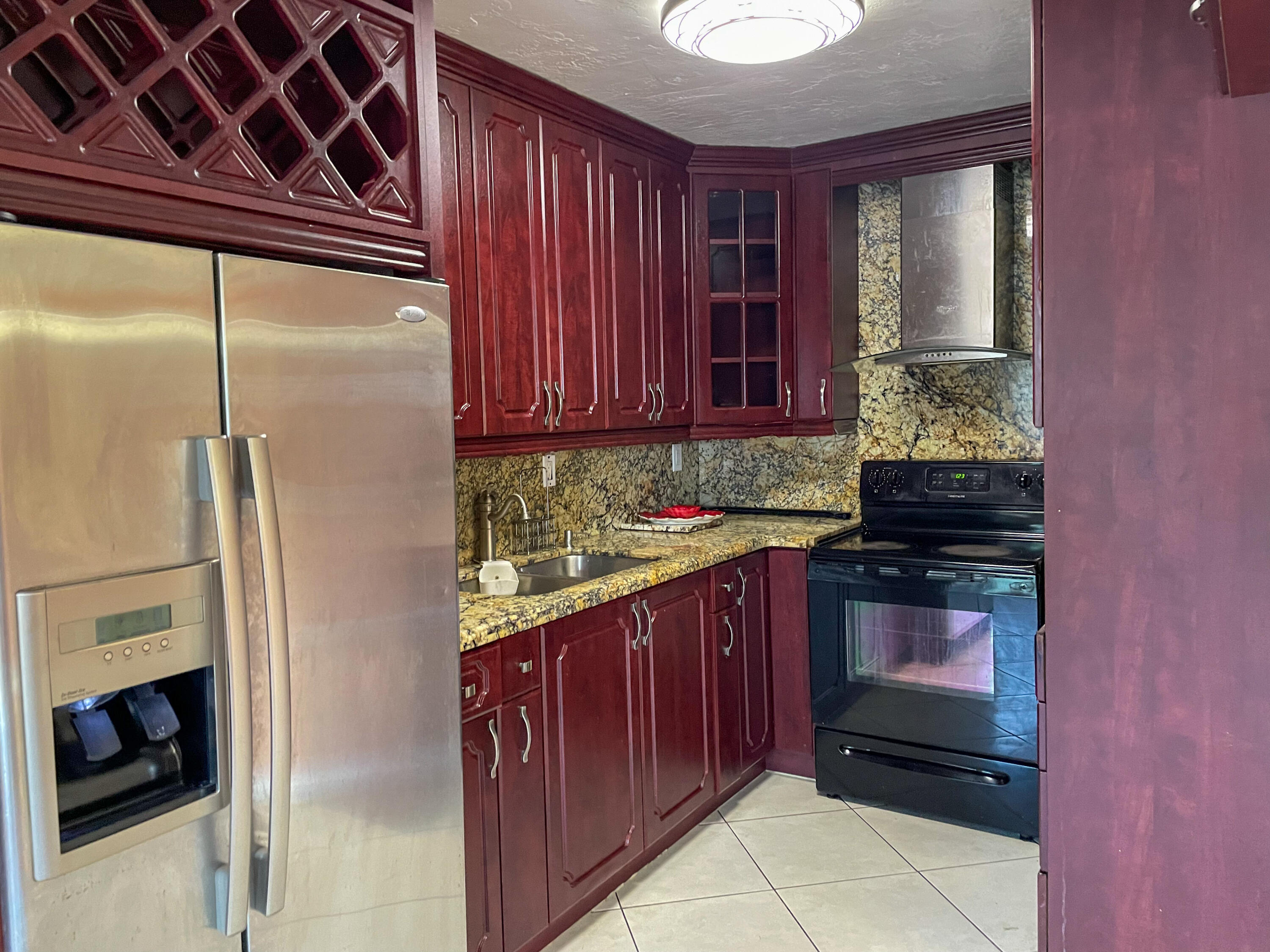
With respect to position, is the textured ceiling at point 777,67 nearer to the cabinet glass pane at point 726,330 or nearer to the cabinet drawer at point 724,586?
the cabinet glass pane at point 726,330

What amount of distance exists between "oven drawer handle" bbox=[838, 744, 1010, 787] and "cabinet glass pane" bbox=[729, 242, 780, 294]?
175 centimetres

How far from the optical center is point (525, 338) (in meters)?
2.68

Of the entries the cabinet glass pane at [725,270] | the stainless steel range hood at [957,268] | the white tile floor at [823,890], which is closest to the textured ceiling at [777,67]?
the stainless steel range hood at [957,268]

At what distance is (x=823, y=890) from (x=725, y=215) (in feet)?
7.85

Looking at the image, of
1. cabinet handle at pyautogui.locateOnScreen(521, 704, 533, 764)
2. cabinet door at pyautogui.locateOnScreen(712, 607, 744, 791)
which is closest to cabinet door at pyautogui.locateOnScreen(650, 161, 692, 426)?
cabinet door at pyautogui.locateOnScreen(712, 607, 744, 791)

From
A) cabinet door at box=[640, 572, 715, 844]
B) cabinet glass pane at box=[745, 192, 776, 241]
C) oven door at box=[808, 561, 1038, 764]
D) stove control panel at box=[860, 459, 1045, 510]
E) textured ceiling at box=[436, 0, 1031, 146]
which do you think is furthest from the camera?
cabinet glass pane at box=[745, 192, 776, 241]

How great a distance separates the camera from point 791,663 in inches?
137

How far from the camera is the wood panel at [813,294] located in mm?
3582

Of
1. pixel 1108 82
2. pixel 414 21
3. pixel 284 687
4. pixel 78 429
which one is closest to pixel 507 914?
pixel 284 687

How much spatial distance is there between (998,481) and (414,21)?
2.72 m

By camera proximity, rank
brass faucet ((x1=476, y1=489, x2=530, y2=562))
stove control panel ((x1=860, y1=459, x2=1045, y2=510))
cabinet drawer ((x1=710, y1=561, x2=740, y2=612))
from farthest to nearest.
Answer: stove control panel ((x1=860, y1=459, x2=1045, y2=510)) < cabinet drawer ((x1=710, y1=561, x2=740, y2=612)) < brass faucet ((x1=476, y1=489, x2=530, y2=562))

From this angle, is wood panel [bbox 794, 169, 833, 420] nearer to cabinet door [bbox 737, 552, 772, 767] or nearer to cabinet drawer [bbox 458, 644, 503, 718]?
cabinet door [bbox 737, 552, 772, 767]

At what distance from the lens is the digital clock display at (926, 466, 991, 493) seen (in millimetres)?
3576

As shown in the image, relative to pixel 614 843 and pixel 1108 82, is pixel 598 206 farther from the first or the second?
pixel 614 843
